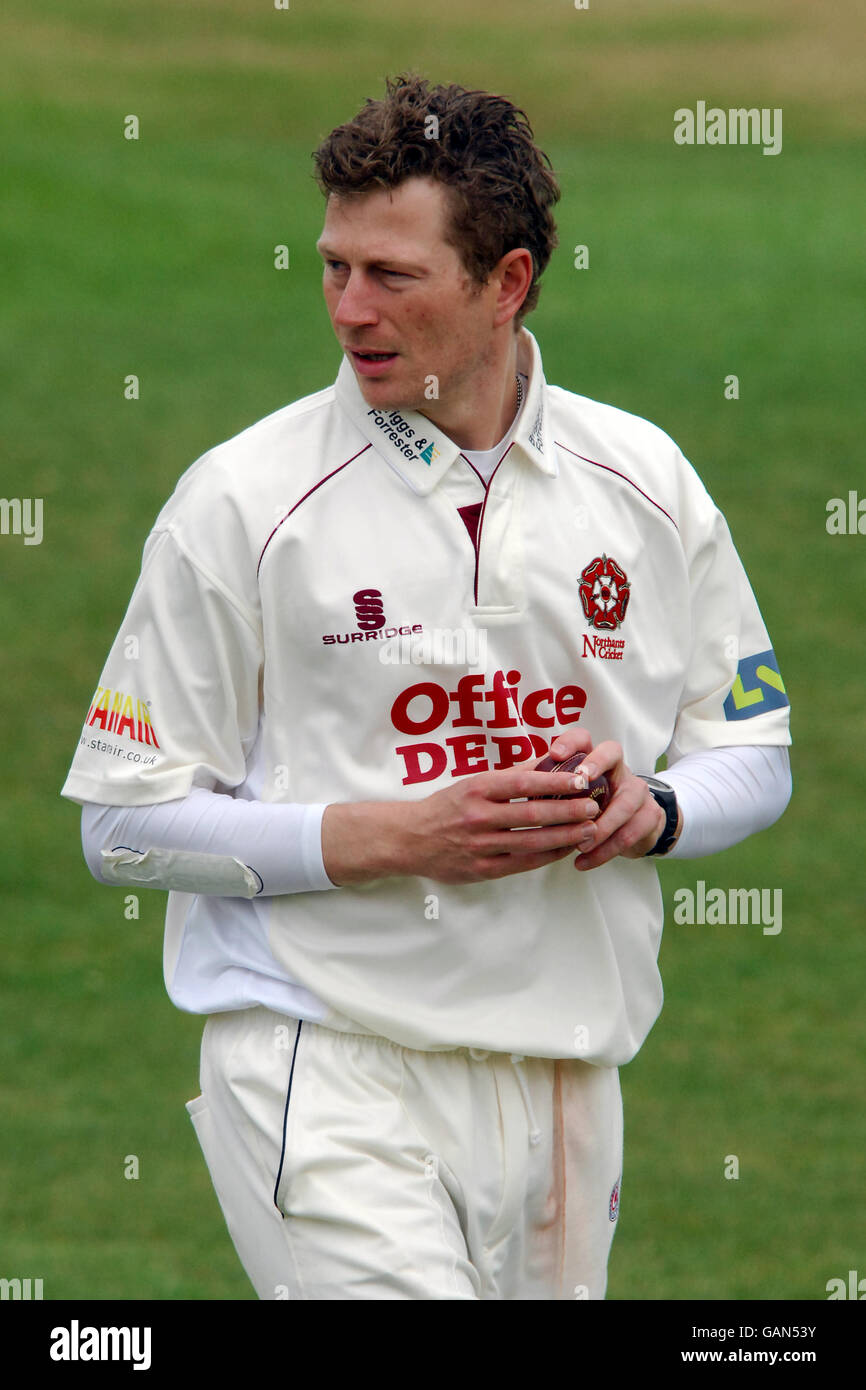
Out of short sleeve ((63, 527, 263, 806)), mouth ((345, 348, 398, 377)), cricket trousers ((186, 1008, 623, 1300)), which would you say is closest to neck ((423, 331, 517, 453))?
mouth ((345, 348, 398, 377))

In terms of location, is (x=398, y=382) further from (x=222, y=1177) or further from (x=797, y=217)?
(x=797, y=217)

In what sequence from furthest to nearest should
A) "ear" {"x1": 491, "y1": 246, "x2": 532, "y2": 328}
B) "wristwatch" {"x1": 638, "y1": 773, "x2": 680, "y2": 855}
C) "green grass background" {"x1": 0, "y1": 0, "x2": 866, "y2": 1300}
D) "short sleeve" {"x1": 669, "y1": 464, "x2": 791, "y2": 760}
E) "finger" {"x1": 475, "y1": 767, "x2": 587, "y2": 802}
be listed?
"green grass background" {"x1": 0, "y1": 0, "x2": 866, "y2": 1300}, "short sleeve" {"x1": 669, "y1": 464, "x2": 791, "y2": 760}, "wristwatch" {"x1": 638, "y1": 773, "x2": 680, "y2": 855}, "ear" {"x1": 491, "y1": 246, "x2": 532, "y2": 328}, "finger" {"x1": 475, "y1": 767, "x2": 587, "y2": 802}

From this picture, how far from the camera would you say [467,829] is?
363 cm

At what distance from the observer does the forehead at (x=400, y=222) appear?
3.71 metres

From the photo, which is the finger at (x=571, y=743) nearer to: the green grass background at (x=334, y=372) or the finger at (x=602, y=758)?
the finger at (x=602, y=758)

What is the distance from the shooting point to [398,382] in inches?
149

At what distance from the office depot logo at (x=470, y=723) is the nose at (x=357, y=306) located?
622 millimetres

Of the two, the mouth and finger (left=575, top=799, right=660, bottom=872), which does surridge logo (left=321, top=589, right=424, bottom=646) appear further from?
finger (left=575, top=799, right=660, bottom=872)

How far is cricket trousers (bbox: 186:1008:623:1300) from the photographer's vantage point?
3703 mm

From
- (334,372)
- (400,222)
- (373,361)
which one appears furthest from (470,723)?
(334,372)

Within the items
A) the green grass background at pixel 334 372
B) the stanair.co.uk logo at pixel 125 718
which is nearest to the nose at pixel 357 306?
the stanair.co.uk logo at pixel 125 718

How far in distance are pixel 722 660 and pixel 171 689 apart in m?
1.07

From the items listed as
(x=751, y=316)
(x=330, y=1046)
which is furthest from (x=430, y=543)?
(x=751, y=316)

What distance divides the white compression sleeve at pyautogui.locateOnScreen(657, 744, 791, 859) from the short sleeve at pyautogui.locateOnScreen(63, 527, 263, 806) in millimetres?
817
